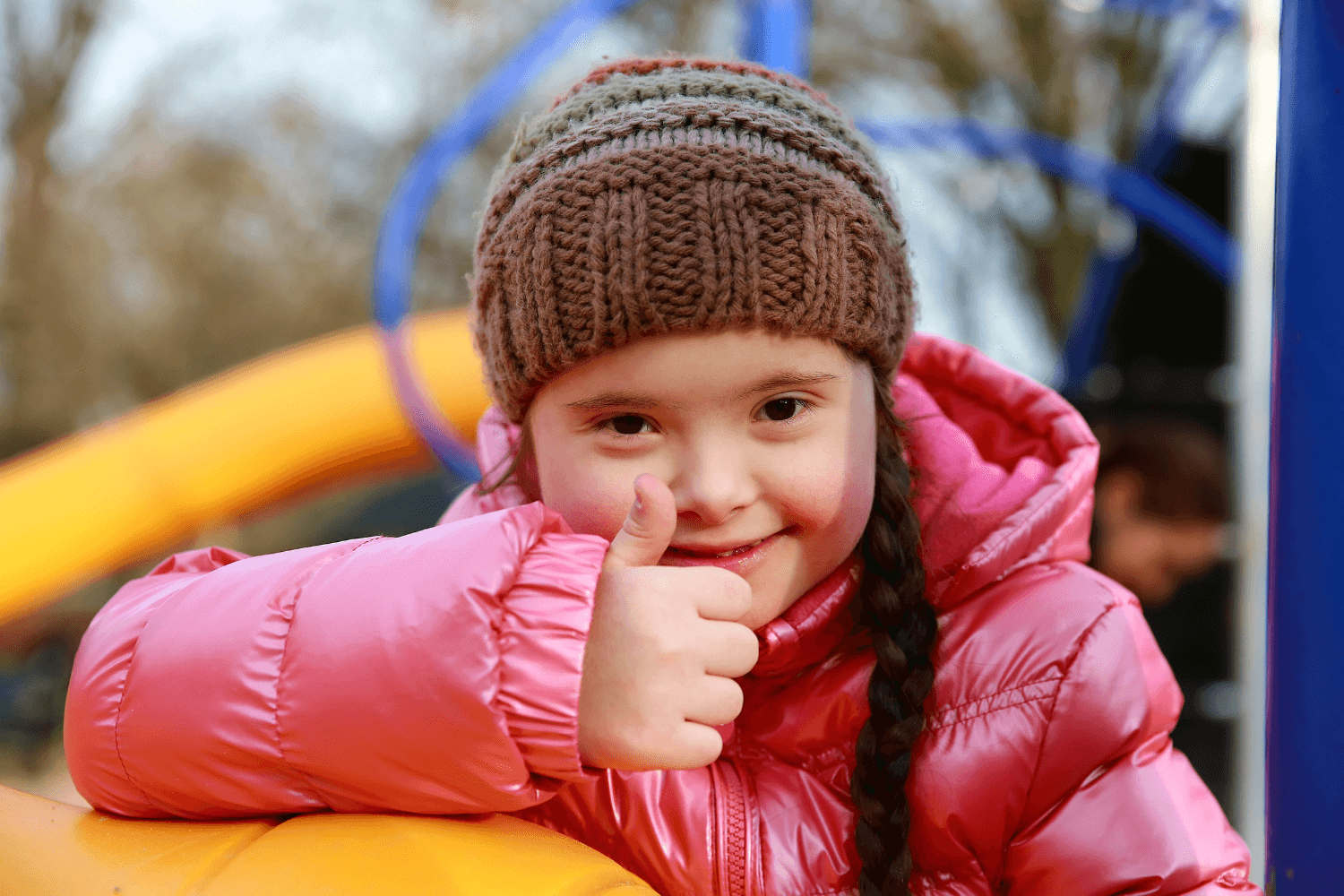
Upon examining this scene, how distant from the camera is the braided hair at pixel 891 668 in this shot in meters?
0.91

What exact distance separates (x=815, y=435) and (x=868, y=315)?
0.13 meters

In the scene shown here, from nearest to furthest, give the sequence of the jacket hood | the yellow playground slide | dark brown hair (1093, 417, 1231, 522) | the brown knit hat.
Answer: the brown knit hat → the jacket hood → the yellow playground slide → dark brown hair (1093, 417, 1231, 522)

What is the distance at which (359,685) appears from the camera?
0.74 metres

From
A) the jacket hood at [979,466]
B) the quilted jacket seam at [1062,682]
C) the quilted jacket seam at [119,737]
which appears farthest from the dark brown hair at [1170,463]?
the quilted jacket seam at [119,737]

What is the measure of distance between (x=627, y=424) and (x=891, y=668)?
324 millimetres

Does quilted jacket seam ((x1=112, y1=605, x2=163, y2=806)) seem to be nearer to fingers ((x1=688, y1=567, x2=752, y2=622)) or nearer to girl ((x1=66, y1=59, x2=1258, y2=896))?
girl ((x1=66, y1=59, x2=1258, y2=896))

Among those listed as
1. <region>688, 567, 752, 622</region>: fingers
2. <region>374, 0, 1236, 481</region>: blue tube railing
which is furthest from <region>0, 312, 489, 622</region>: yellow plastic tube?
<region>688, 567, 752, 622</region>: fingers

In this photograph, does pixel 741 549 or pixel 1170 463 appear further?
pixel 1170 463

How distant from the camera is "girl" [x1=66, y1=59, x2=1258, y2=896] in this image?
0.75 m

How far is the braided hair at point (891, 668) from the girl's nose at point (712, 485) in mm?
180

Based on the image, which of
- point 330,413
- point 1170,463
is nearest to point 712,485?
point 330,413

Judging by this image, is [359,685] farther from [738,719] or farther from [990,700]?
[990,700]

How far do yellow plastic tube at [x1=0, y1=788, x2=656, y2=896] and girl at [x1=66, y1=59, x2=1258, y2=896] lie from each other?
3 cm

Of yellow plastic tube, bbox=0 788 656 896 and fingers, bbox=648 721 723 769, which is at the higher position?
fingers, bbox=648 721 723 769
